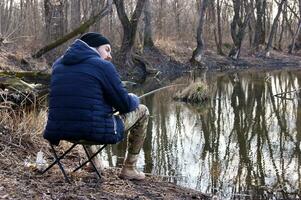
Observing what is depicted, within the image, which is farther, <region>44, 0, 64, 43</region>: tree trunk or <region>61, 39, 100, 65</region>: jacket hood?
<region>44, 0, 64, 43</region>: tree trunk

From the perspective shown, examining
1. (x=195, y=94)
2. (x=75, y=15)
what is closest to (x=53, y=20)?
(x=75, y=15)

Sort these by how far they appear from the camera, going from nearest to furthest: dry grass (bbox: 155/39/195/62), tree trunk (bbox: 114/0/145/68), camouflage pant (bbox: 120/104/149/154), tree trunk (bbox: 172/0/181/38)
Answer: camouflage pant (bbox: 120/104/149/154) < tree trunk (bbox: 114/0/145/68) < dry grass (bbox: 155/39/195/62) < tree trunk (bbox: 172/0/181/38)

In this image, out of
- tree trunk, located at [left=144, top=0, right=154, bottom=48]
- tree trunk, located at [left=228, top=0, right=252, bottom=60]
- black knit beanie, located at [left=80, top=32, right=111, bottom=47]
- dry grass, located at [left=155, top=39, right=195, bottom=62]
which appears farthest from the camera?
tree trunk, located at [left=228, top=0, right=252, bottom=60]

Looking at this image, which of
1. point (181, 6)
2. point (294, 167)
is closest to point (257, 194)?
point (294, 167)

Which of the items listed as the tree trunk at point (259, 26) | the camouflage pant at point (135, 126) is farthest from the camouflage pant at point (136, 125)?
the tree trunk at point (259, 26)

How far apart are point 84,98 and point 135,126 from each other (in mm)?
826

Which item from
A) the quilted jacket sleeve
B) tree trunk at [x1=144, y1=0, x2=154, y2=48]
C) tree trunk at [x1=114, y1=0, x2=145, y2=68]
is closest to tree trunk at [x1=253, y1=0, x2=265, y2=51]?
tree trunk at [x1=144, y1=0, x2=154, y2=48]

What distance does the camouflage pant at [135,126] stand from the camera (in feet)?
15.1

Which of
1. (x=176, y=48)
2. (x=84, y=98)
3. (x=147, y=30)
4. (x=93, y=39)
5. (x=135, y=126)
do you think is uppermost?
(x=147, y=30)

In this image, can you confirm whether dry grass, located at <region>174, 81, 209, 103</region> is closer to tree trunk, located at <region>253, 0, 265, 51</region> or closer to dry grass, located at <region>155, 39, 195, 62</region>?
A: dry grass, located at <region>155, 39, 195, 62</region>

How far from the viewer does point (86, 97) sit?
4129 millimetres

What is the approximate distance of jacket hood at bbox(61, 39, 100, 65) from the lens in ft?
13.8

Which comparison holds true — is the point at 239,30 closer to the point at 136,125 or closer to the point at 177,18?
the point at 177,18

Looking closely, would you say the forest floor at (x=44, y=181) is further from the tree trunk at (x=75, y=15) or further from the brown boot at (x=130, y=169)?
the tree trunk at (x=75, y=15)
